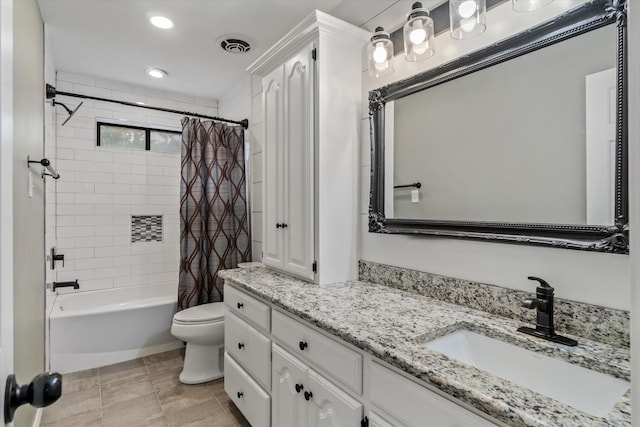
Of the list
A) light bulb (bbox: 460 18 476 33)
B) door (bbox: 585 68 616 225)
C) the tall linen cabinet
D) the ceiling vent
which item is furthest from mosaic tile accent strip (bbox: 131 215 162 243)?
door (bbox: 585 68 616 225)

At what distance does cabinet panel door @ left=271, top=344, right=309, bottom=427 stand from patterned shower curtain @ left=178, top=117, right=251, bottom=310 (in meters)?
1.53

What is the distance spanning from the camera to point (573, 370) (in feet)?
3.05

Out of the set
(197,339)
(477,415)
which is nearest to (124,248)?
(197,339)

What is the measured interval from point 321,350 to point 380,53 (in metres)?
1.38

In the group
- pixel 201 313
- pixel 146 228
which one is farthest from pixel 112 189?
A: pixel 201 313

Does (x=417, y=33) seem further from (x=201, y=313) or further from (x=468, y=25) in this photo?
(x=201, y=313)

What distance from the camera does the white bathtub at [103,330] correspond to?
2.55 metres

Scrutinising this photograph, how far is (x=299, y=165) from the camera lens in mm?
1875

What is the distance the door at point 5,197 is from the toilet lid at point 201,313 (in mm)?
1964

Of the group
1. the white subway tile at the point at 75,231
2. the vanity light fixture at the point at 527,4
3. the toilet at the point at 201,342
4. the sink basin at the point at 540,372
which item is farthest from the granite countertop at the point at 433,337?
the white subway tile at the point at 75,231

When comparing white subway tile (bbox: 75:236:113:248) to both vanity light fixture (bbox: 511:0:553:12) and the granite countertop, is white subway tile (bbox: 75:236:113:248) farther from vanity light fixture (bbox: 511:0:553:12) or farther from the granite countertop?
vanity light fixture (bbox: 511:0:553:12)

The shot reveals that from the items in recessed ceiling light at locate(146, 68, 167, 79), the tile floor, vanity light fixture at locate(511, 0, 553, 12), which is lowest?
the tile floor

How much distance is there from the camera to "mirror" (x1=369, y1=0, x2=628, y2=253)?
1.01 meters

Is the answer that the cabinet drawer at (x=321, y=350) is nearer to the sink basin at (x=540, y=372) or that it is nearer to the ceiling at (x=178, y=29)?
the sink basin at (x=540, y=372)
